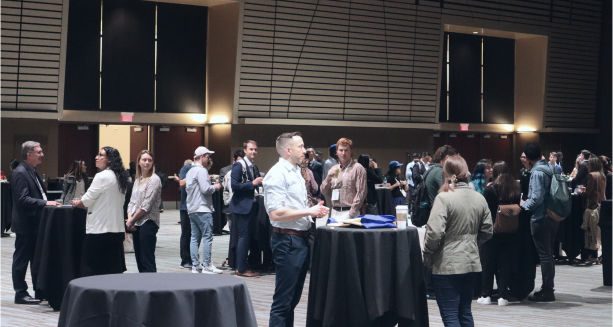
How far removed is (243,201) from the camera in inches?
453

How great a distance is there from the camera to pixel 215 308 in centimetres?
459

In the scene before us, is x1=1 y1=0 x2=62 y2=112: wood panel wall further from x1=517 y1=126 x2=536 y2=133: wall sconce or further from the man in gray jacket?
x1=517 y1=126 x2=536 y2=133: wall sconce

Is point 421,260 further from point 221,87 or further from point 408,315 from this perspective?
point 221,87

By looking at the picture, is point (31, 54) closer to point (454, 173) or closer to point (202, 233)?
point (202, 233)

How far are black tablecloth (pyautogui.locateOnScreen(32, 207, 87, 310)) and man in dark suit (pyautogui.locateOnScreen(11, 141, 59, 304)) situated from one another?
0.36 metres

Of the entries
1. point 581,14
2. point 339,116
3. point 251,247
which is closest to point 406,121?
point 339,116

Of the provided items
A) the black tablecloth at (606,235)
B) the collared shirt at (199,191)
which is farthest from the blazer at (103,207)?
the black tablecloth at (606,235)

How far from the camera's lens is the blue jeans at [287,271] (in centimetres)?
675

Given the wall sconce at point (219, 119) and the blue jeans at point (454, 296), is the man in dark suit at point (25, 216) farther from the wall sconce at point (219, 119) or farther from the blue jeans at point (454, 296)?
the wall sconce at point (219, 119)

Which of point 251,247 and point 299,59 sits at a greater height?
point 299,59

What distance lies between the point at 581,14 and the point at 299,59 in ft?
34.3

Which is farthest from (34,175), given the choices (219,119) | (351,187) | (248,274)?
(219,119)

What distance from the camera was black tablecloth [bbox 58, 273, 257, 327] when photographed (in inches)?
176

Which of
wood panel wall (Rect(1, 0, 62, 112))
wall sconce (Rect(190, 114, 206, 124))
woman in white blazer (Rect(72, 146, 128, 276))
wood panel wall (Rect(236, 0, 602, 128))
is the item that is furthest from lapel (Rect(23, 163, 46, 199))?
wall sconce (Rect(190, 114, 206, 124))
